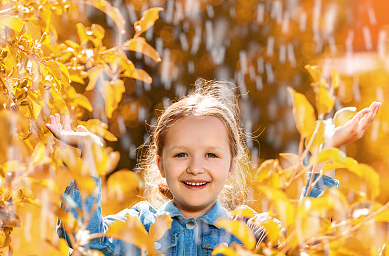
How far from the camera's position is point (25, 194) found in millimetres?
922

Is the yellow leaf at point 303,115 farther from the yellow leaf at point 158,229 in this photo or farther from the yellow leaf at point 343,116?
the yellow leaf at point 158,229

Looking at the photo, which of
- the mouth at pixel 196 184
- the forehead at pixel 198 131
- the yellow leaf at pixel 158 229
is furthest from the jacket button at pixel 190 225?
the yellow leaf at pixel 158 229

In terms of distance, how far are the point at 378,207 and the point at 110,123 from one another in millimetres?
5500

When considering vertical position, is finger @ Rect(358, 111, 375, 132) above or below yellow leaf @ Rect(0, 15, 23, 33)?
below

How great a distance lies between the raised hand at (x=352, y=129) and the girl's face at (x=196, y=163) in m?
0.50

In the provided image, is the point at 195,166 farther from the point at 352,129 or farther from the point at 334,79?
the point at 334,79

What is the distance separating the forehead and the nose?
6cm

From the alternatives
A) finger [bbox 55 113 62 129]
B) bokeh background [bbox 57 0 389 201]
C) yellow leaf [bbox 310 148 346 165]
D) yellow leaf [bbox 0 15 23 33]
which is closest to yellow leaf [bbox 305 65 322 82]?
yellow leaf [bbox 310 148 346 165]

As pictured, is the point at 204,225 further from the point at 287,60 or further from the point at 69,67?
the point at 287,60

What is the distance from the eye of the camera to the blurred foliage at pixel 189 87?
618 mm

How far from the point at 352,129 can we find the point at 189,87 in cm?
530

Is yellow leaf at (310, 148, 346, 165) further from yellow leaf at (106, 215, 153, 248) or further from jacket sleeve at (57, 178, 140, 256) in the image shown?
jacket sleeve at (57, 178, 140, 256)

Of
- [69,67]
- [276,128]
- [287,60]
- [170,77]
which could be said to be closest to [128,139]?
[170,77]

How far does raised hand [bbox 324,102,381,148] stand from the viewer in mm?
885
